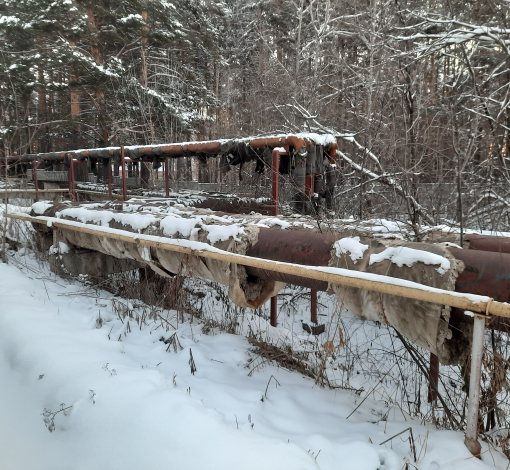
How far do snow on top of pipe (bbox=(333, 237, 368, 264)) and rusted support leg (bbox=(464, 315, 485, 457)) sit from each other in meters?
0.82

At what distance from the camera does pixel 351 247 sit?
2494 millimetres

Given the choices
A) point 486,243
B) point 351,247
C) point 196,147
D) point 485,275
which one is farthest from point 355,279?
point 196,147

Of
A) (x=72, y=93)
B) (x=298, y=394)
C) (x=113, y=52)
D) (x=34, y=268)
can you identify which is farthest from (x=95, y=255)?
(x=113, y=52)

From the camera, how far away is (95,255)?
18.1 ft

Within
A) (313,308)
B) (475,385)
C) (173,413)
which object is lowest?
(313,308)

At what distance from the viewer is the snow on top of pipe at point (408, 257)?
208 cm

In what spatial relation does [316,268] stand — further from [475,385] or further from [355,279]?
[475,385]

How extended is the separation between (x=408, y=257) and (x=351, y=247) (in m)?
0.41

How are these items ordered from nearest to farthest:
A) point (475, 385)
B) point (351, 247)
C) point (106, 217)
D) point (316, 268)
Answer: point (475, 385) → point (316, 268) → point (351, 247) → point (106, 217)

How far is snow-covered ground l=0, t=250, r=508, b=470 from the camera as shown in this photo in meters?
1.96

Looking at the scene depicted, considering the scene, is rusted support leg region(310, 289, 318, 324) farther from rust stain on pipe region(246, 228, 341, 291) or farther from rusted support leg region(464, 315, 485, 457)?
rusted support leg region(464, 315, 485, 457)

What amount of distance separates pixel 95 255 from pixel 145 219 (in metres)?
2.14

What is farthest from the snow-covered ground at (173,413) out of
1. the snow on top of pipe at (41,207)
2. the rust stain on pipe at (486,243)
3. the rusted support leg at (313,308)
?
the snow on top of pipe at (41,207)

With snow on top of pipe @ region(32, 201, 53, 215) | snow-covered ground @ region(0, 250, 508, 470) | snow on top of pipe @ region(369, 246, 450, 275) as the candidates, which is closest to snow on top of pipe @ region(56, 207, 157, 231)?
snow on top of pipe @ region(32, 201, 53, 215)
